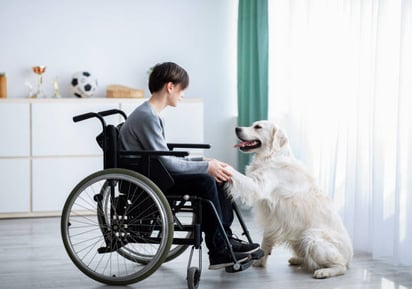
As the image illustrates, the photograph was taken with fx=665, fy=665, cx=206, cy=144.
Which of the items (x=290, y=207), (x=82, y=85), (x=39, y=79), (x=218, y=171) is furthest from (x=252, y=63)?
(x=218, y=171)

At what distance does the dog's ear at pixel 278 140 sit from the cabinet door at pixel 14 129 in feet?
7.33

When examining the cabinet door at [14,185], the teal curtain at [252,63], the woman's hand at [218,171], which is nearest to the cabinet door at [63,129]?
the cabinet door at [14,185]

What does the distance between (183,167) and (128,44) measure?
8.98 ft

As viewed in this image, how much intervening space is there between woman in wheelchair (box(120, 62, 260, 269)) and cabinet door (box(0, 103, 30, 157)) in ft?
6.59

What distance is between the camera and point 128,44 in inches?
218

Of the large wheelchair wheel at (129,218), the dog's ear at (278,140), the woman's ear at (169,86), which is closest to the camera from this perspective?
the large wheelchair wheel at (129,218)

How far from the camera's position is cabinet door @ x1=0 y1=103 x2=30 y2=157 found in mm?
4867

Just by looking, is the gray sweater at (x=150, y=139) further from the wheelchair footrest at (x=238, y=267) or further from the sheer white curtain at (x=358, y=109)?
the sheer white curtain at (x=358, y=109)

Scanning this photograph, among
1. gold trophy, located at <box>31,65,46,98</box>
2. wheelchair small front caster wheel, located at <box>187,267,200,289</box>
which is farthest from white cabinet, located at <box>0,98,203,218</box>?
wheelchair small front caster wheel, located at <box>187,267,200,289</box>

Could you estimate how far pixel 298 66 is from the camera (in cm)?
466

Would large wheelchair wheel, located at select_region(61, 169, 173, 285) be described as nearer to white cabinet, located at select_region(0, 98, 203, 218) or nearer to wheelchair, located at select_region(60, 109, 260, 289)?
wheelchair, located at select_region(60, 109, 260, 289)

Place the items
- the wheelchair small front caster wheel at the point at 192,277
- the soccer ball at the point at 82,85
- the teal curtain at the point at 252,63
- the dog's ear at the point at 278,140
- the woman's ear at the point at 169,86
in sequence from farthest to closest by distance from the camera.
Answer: the soccer ball at the point at 82,85, the teal curtain at the point at 252,63, the dog's ear at the point at 278,140, the woman's ear at the point at 169,86, the wheelchair small front caster wheel at the point at 192,277

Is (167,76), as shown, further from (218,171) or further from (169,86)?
(218,171)

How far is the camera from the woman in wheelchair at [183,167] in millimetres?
2949
